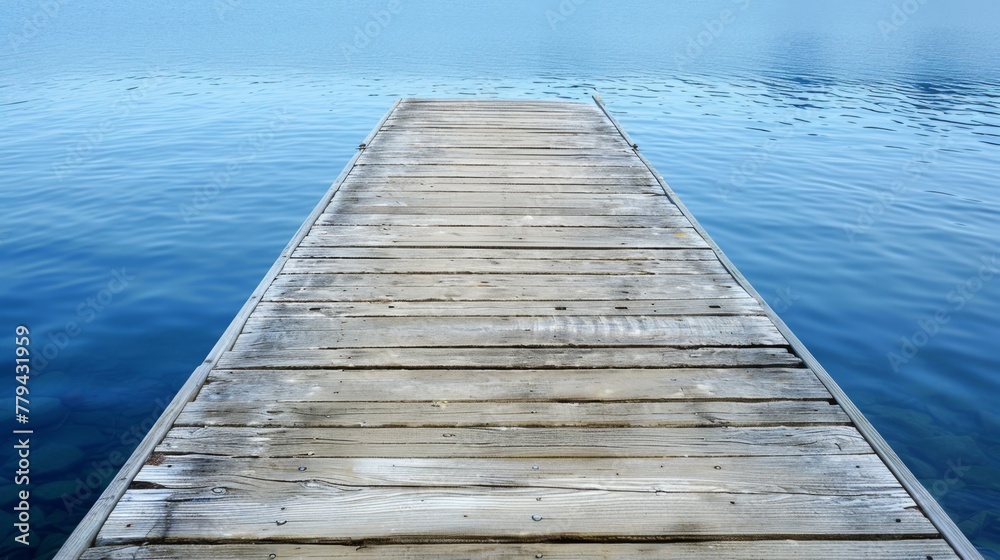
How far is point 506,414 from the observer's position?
116 inches

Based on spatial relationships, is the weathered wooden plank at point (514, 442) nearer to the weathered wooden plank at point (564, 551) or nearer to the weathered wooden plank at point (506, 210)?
the weathered wooden plank at point (564, 551)

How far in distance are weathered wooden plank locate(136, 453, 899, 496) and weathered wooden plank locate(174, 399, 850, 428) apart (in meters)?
0.23

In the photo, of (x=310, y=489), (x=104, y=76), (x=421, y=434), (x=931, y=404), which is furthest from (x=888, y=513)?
(x=104, y=76)

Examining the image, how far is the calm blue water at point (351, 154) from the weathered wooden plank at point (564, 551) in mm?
1872

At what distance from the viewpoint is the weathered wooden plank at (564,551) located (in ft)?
7.22

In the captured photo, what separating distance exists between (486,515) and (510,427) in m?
0.53

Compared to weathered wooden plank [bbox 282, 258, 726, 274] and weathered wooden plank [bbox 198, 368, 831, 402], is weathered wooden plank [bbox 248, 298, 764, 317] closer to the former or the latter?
weathered wooden plank [bbox 282, 258, 726, 274]

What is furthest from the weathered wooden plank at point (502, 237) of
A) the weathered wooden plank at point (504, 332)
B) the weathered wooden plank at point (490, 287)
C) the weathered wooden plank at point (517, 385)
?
the weathered wooden plank at point (517, 385)

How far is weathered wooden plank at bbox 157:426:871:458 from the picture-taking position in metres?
2.71

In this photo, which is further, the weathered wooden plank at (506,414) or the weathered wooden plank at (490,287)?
the weathered wooden plank at (490,287)

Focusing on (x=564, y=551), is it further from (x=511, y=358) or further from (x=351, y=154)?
(x=351, y=154)

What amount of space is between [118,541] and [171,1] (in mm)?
56173

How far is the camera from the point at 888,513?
2398 millimetres

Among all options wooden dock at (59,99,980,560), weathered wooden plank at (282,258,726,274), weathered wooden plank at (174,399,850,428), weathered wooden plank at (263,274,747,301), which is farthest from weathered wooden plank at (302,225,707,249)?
weathered wooden plank at (174,399,850,428)
